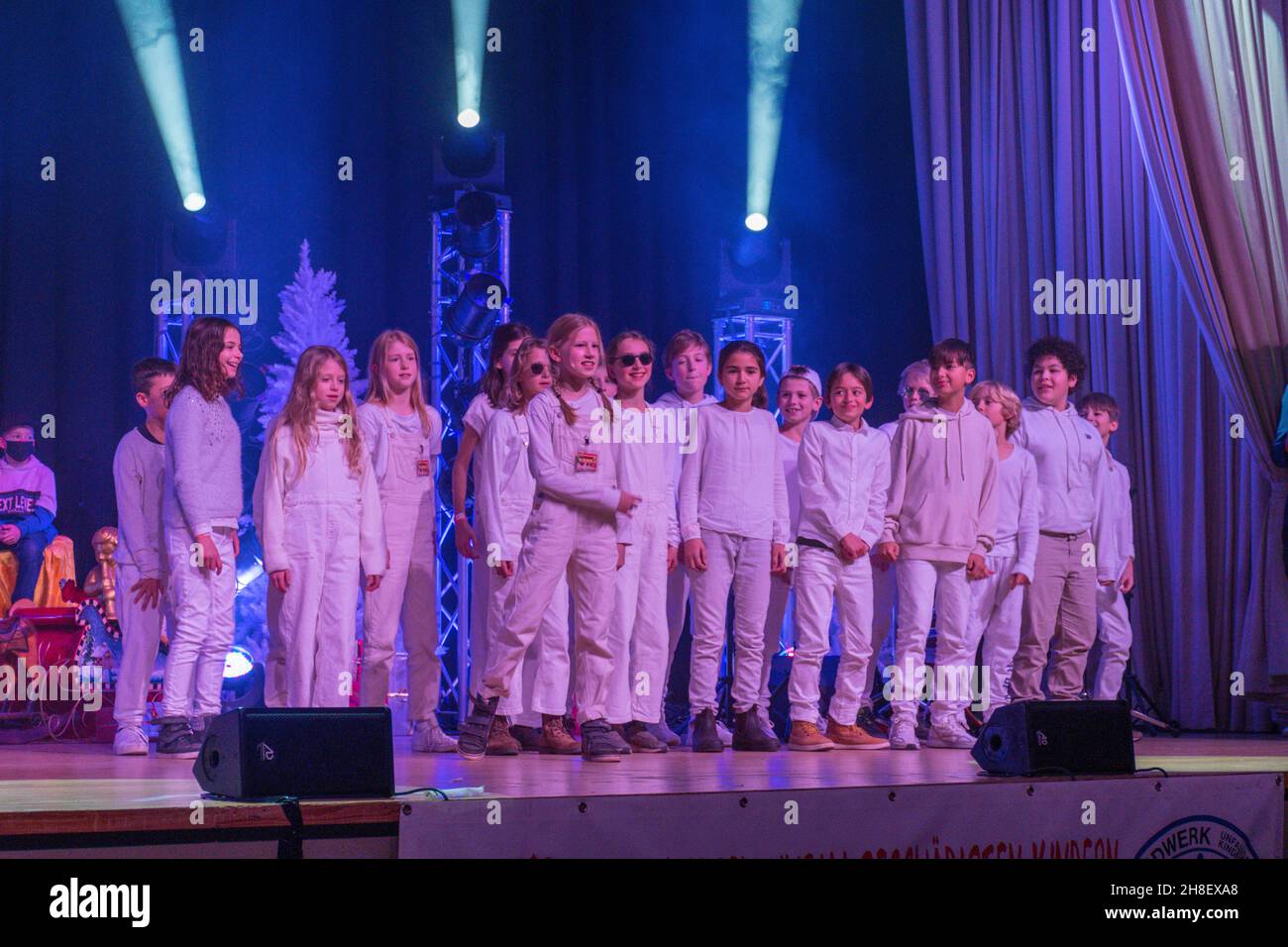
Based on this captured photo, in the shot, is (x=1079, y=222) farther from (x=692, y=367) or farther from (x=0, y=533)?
(x=0, y=533)

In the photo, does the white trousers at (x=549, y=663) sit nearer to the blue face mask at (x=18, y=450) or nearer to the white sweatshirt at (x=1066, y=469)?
the white sweatshirt at (x=1066, y=469)

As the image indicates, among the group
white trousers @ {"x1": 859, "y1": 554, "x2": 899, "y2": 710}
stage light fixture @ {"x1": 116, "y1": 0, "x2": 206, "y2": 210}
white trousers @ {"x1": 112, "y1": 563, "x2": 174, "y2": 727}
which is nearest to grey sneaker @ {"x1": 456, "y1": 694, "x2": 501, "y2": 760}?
white trousers @ {"x1": 112, "y1": 563, "x2": 174, "y2": 727}

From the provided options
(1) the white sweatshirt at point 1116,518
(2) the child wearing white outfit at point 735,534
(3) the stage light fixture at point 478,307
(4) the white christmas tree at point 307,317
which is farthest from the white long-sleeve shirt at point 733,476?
(4) the white christmas tree at point 307,317

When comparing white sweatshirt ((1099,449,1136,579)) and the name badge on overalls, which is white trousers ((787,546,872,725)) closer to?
the name badge on overalls

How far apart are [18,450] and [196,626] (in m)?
2.64

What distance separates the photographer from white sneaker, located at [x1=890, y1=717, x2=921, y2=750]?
543cm

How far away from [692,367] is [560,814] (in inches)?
112

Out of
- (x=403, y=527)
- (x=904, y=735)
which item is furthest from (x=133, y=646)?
(x=904, y=735)

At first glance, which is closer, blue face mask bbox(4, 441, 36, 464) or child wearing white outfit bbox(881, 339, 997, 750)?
child wearing white outfit bbox(881, 339, 997, 750)

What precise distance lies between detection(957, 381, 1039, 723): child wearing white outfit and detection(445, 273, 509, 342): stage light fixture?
256 cm

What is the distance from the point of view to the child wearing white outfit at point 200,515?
16.9 feet

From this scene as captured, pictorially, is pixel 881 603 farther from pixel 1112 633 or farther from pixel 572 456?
pixel 572 456

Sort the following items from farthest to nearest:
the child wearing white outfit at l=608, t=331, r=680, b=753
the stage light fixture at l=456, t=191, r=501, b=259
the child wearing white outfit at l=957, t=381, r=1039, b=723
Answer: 1. the stage light fixture at l=456, t=191, r=501, b=259
2. the child wearing white outfit at l=957, t=381, r=1039, b=723
3. the child wearing white outfit at l=608, t=331, r=680, b=753
